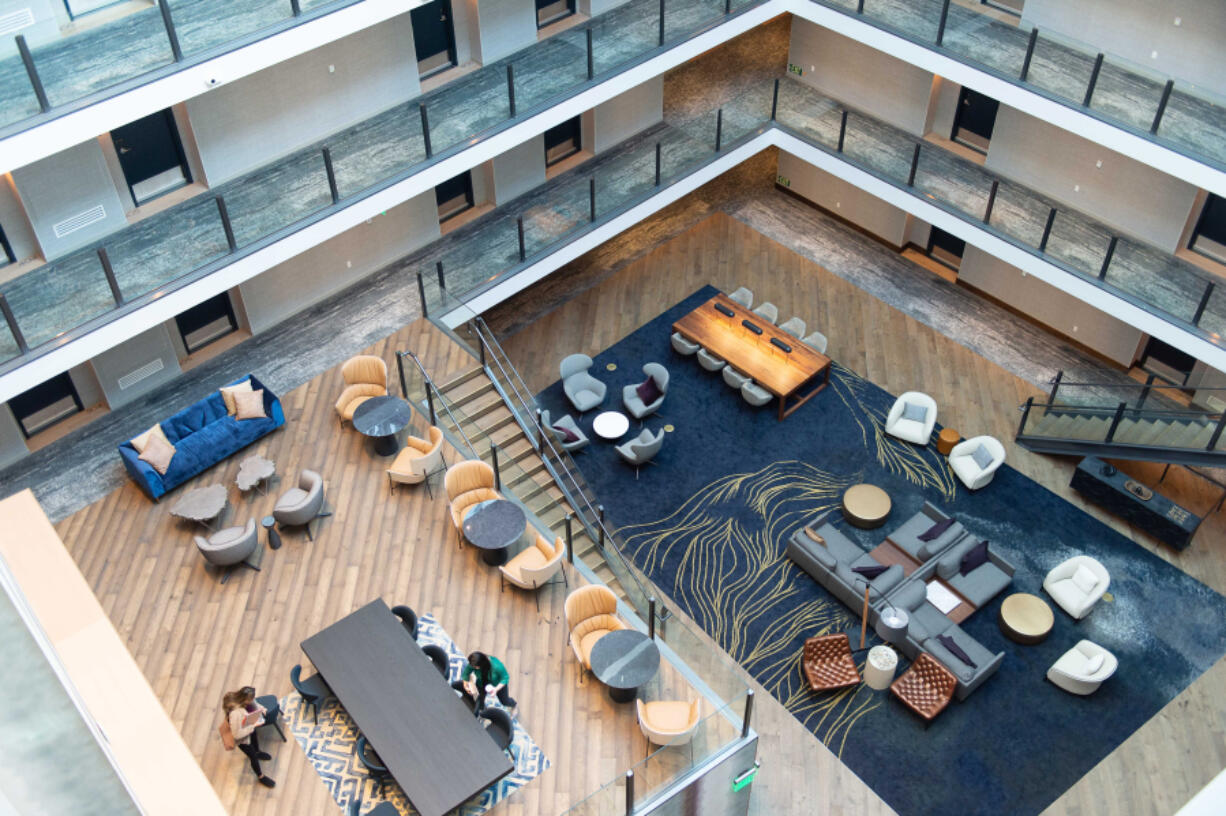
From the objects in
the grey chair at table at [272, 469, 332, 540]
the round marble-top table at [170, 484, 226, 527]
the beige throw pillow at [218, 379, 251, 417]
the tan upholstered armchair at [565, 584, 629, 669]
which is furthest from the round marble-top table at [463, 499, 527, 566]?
the beige throw pillow at [218, 379, 251, 417]

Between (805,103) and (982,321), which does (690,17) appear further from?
(982,321)

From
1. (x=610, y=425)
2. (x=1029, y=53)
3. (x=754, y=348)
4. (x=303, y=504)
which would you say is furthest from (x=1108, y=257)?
(x=303, y=504)

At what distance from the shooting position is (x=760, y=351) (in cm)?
1755

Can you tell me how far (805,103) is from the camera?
1853 cm

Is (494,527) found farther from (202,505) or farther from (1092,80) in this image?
(1092,80)

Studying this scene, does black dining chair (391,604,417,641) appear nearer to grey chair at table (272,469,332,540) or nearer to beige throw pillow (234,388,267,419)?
grey chair at table (272,469,332,540)

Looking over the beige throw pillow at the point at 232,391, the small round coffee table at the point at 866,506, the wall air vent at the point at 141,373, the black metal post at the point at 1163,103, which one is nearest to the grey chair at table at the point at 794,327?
the small round coffee table at the point at 866,506

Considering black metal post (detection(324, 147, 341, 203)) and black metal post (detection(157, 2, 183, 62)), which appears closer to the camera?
black metal post (detection(157, 2, 183, 62))

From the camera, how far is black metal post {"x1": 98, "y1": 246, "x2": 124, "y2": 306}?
1187 centimetres

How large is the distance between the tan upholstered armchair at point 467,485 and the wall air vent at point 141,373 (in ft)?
14.1

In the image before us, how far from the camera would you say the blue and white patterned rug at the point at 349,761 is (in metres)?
11.2

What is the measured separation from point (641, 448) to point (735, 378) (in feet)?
7.08

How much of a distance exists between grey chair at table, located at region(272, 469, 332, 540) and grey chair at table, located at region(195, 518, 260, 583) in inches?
14.6

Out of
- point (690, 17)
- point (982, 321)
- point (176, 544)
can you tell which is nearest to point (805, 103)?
point (690, 17)
